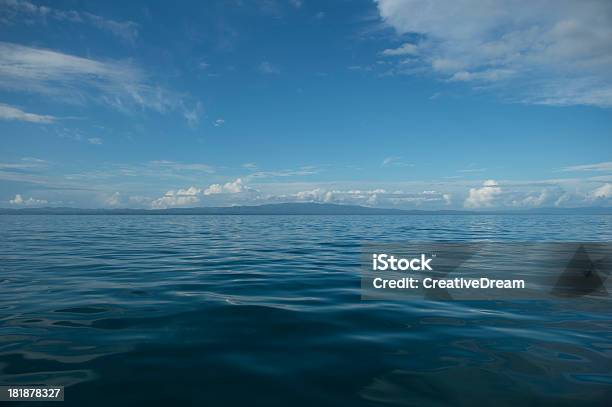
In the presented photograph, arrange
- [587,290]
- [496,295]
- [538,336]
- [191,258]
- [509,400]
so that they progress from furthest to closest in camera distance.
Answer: [191,258], [587,290], [496,295], [538,336], [509,400]

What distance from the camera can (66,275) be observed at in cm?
1259

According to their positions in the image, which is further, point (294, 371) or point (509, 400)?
point (294, 371)

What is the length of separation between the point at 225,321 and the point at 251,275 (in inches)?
227

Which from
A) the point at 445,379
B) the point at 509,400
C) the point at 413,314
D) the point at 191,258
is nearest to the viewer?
the point at 509,400

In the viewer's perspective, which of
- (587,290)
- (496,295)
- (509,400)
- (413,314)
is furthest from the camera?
(587,290)

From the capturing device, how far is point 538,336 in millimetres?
6848

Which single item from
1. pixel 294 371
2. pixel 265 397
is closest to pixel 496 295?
pixel 294 371

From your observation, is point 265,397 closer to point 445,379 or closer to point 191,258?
point 445,379

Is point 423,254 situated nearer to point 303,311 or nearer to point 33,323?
point 303,311

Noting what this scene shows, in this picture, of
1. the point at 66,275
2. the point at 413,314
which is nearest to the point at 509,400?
the point at 413,314

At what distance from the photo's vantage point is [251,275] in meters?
13.3

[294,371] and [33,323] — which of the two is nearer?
[294,371]

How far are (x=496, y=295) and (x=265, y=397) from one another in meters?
8.80

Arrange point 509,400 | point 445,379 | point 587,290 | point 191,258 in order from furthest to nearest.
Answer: point 191,258
point 587,290
point 445,379
point 509,400
